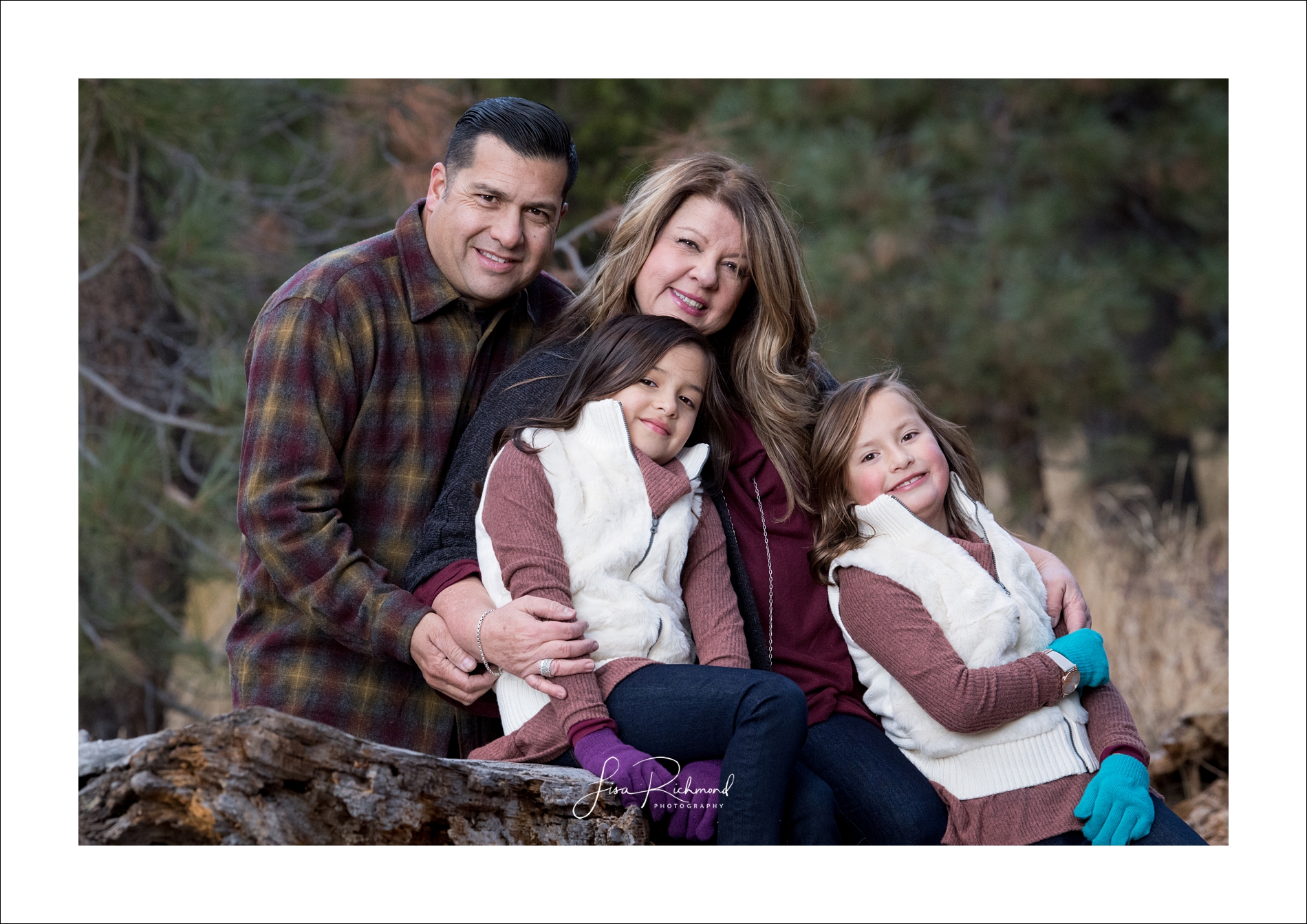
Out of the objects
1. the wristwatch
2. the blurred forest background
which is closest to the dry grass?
the blurred forest background

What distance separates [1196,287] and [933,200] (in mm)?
1393

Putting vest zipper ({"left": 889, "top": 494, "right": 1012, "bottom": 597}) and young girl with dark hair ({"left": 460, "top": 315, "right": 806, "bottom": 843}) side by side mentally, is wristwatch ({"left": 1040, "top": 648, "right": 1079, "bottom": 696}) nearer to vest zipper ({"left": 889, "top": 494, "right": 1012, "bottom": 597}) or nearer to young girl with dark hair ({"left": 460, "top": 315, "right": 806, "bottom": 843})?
vest zipper ({"left": 889, "top": 494, "right": 1012, "bottom": 597})

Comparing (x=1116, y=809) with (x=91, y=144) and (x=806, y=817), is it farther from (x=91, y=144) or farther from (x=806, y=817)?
(x=91, y=144)

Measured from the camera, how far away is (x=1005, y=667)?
1970mm

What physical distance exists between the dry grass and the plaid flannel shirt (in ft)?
7.69

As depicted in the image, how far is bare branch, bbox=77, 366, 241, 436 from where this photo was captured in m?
3.81

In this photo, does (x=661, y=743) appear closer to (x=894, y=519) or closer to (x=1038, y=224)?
(x=894, y=519)

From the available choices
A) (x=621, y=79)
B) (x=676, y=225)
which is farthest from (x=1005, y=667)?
(x=621, y=79)

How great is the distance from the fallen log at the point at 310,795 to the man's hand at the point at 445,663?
0.79 feet

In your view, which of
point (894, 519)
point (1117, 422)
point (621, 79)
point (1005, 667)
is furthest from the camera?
point (1117, 422)

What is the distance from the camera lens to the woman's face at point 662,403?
2070 millimetres

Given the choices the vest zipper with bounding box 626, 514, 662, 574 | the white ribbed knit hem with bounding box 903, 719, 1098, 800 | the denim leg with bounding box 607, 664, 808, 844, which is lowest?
the white ribbed knit hem with bounding box 903, 719, 1098, 800

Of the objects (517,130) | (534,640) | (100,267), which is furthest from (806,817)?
(100,267)

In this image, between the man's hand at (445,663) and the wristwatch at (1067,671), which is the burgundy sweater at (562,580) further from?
the wristwatch at (1067,671)
